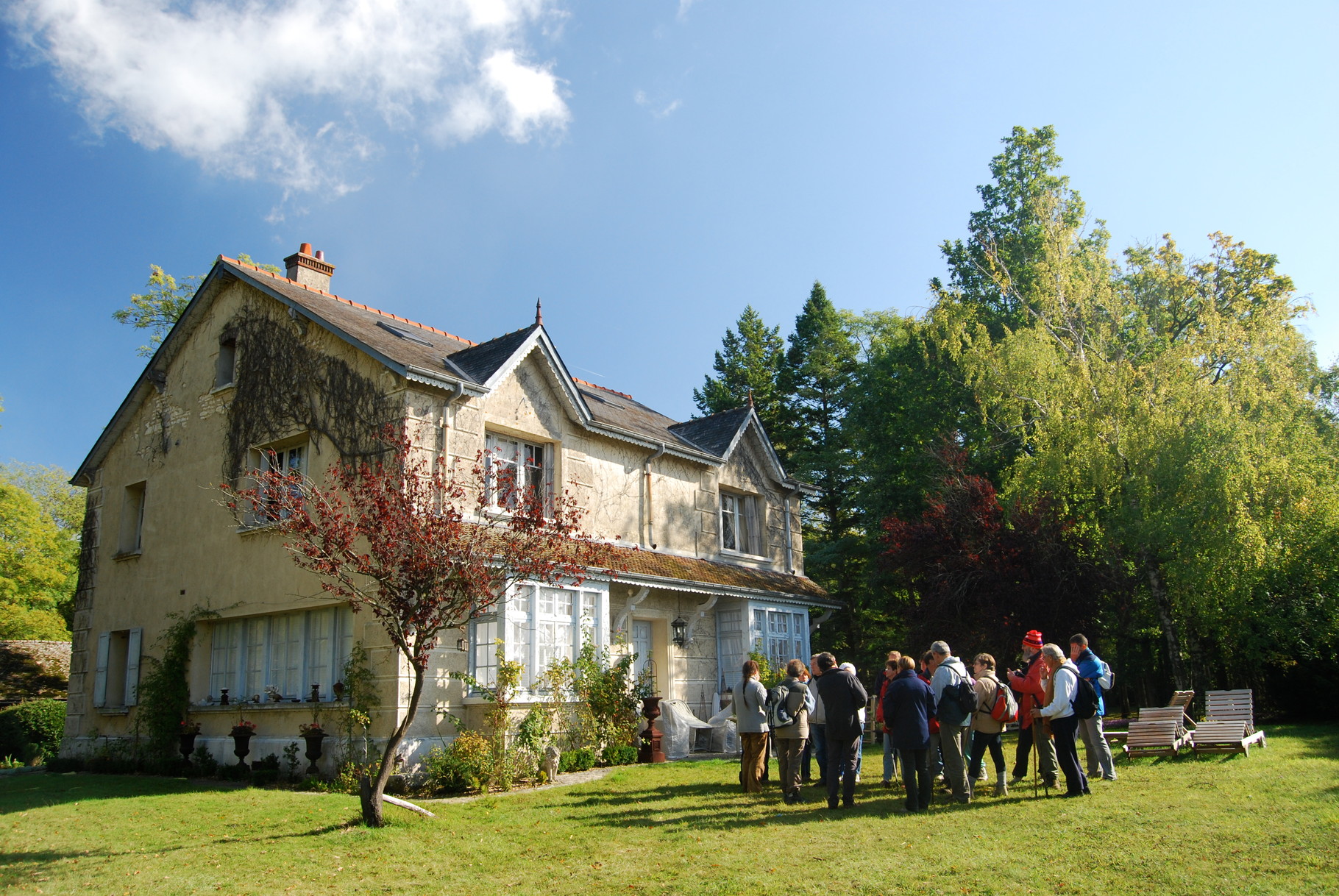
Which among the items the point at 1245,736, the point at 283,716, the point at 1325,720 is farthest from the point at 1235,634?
the point at 283,716

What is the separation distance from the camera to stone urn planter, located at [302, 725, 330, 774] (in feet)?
43.4

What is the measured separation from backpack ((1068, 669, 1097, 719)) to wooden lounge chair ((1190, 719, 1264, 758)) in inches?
118

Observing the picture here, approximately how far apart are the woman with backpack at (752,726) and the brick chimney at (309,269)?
43.3 ft

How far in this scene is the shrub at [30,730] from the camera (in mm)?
21703

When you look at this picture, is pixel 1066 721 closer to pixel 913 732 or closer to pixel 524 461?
pixel 913 732

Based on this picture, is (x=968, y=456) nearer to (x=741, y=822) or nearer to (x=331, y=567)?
(x=741, y=822)

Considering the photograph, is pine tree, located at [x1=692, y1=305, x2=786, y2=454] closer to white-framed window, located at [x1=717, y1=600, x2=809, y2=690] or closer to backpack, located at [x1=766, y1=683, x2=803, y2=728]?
white-framed window, located at [x1=717, y1=600, x2=809, y2=690]

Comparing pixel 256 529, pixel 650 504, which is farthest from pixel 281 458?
pixel 650 504

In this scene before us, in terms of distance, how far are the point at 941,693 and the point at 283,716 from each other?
10.6 meters

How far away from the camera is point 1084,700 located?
383 inches

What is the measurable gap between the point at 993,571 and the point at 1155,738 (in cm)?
589

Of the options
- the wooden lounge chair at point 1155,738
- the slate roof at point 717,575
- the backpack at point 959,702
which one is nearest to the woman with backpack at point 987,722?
the backpack at point 959,702

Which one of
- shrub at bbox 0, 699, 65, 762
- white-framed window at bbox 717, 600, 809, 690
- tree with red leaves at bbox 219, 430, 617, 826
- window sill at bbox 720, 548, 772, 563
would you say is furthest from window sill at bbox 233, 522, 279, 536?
shrub at bbox 0, 699, 65, 762

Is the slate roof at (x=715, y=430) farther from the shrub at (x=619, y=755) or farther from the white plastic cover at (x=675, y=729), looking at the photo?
the shrub at (x=619, y=755)
